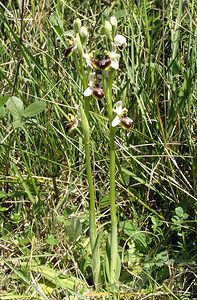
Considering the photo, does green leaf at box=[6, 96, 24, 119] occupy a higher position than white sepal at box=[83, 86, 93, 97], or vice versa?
white sepal at box=[83, 86, 93, 97]

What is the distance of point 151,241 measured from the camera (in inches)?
81.0

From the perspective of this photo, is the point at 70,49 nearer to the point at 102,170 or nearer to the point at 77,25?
the point at 77,25

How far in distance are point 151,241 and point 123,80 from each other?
2.04ft

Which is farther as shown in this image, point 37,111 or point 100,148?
point 100,148

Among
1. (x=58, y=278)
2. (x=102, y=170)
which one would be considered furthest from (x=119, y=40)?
(x=58, y=278)

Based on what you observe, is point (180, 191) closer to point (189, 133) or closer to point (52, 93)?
point (189, 133)

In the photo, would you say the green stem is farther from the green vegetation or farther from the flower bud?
the flower bud

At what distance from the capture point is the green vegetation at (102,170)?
6.34 feet

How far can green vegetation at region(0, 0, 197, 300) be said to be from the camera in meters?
1.93

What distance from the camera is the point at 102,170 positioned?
216 cm

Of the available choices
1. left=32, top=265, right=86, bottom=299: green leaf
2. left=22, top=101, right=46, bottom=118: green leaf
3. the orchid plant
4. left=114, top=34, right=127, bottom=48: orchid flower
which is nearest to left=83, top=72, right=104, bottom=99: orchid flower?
the orchid plant

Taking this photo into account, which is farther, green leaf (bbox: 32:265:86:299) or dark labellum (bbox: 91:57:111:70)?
green leaf (bbox: 32:265:86:299)

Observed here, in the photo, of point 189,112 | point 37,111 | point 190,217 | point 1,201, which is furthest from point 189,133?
point 1,201

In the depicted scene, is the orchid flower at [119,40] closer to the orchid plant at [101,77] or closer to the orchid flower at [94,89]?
the orchid plant at [101,77]
